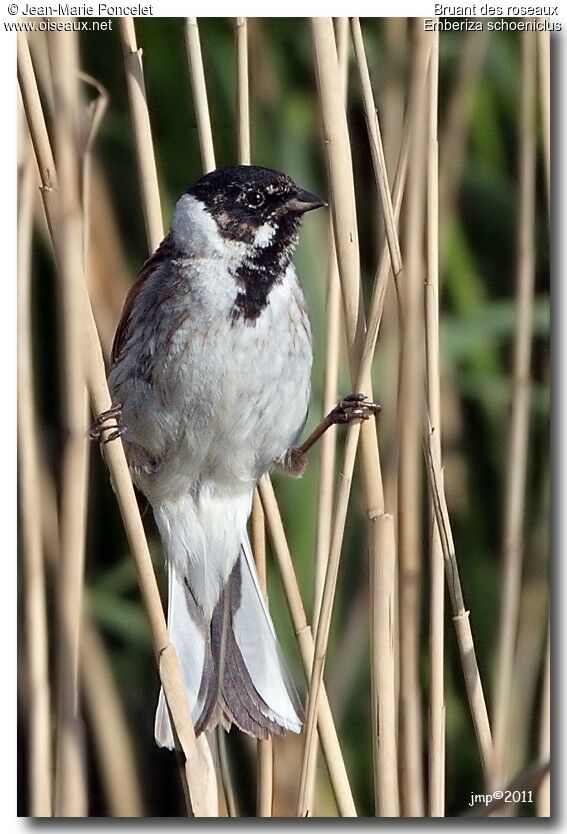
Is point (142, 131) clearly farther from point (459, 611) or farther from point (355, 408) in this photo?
point (459, 611)

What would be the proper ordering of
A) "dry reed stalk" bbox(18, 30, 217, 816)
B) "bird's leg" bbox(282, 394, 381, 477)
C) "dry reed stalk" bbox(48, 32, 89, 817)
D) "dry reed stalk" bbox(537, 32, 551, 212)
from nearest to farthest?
"dry reed stalk" bbox(18, 30, 217, 816), "dry reed stalk" bbox(48, 32, 89, 817), "bird's leg" bbox(282, 394, 381, 477), "dry reed stalk" bbox(537, 32, 551, 212)

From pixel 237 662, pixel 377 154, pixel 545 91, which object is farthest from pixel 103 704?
pixel 545 91

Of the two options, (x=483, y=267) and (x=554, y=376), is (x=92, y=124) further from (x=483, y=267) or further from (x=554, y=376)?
(x=554, y=376)

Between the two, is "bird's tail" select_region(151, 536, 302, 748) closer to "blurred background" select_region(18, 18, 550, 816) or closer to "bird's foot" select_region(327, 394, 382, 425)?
"blurred background" select_region(18, 18, 550, 816)

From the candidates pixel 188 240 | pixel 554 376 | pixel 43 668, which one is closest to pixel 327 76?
pixel 188 240

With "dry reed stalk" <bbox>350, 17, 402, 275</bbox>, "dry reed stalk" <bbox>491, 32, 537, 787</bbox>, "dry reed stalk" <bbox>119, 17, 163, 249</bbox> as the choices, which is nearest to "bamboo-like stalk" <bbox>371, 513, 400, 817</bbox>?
"dry reed stalk" <bbox>491, 32, 537, 787</bbox>
